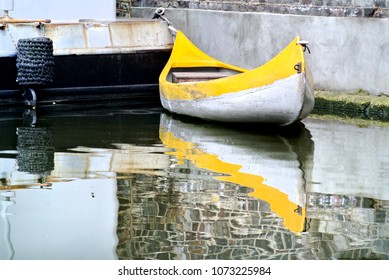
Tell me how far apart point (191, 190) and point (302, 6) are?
5477 mm

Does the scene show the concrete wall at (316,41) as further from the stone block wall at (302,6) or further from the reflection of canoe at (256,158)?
the reflection of canoe at (256,158)

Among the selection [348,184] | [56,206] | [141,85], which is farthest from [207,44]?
[56,206]

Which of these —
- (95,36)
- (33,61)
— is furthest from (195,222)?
(95,36)

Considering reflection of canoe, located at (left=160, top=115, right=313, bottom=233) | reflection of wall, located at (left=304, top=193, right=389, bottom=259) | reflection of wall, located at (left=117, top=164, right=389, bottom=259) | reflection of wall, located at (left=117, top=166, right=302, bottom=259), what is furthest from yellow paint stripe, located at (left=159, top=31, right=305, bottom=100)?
reflection of wall, located at (left=304, top=193, right=389, bottom=259)

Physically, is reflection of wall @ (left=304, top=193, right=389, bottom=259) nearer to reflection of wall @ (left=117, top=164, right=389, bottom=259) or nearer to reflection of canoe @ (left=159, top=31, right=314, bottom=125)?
reflection of wall @ (left=117, top=164, right=389, bottom=259)

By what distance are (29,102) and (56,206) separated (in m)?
5.82

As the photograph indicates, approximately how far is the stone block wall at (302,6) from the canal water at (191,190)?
4.92 ft

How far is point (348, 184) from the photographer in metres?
9.45

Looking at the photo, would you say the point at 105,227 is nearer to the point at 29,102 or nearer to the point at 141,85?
the point at 29,102

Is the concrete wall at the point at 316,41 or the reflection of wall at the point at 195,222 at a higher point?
the concrete wall at the point at 316,41

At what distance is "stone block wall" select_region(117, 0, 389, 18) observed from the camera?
13109 mm

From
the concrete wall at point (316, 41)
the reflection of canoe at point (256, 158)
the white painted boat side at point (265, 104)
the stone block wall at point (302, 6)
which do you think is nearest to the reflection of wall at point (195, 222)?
the reflection of canoe at point (256, 158)

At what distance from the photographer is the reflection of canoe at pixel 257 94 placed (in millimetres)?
11625

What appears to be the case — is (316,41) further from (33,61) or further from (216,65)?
(33,61)
